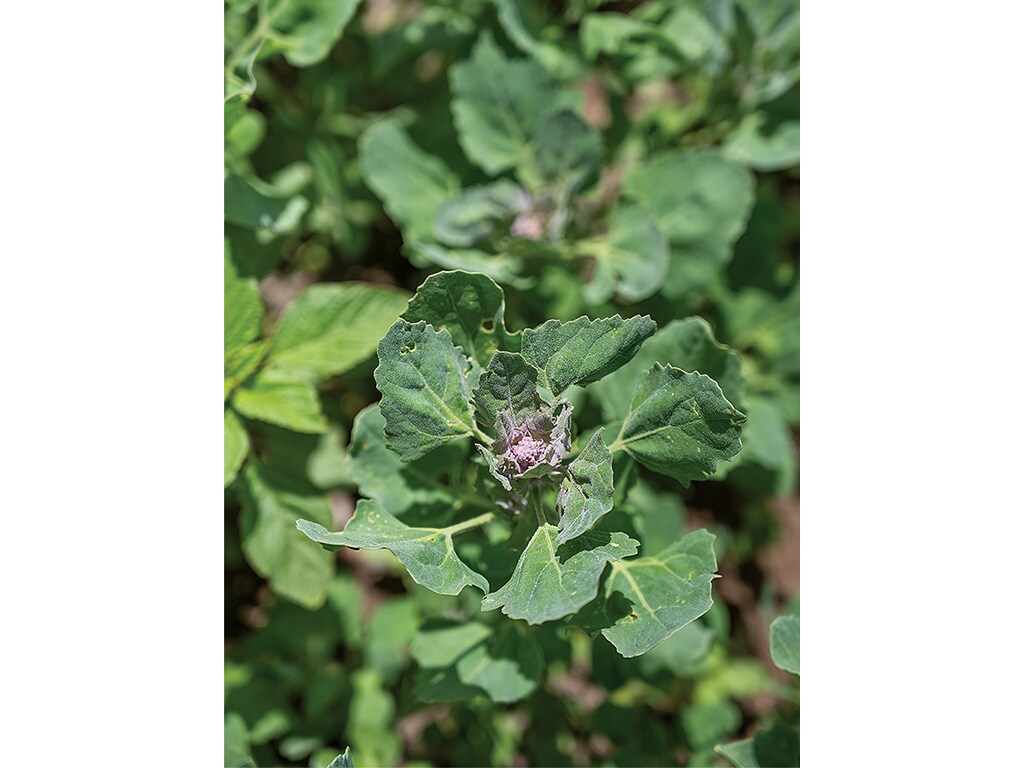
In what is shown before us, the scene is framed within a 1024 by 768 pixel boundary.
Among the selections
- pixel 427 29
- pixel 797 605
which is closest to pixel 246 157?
pixel 427 29

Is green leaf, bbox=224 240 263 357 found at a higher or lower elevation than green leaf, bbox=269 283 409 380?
higher

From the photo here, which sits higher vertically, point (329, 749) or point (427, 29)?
point (427, 29)

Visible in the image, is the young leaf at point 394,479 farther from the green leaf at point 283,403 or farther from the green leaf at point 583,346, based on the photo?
the green leaf at point 583,346

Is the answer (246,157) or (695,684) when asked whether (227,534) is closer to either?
(246,157)

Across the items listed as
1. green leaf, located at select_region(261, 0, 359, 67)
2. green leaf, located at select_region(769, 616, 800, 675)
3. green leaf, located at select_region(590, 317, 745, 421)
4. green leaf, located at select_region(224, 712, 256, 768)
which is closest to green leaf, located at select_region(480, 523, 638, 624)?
green leaf, located at select_region(590, 317, 745, 421)

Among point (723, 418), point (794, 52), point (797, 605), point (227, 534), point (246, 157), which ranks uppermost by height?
point (794, 52)

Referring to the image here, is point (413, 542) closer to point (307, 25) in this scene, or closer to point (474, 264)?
point (474, 264)

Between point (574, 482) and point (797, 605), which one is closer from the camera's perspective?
point (574, 482)

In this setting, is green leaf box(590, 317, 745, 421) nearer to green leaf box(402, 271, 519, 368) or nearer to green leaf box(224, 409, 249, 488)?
green leaf box(402, 271, 519, 368)
